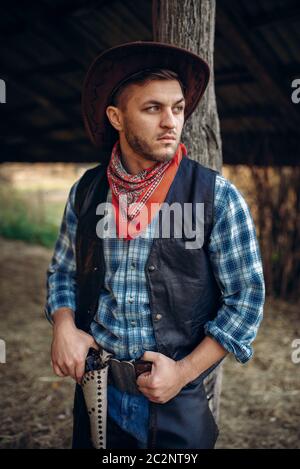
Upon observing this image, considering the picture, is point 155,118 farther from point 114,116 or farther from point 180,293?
A: point 180,293

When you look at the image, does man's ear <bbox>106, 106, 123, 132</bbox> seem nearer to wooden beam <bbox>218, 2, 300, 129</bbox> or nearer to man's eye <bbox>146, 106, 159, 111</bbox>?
man's eye <bbox>146, 106, 159, 111</bbox>

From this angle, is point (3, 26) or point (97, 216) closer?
point (97, 216)

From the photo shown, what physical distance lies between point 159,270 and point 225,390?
7.81 ft

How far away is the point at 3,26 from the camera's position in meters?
3.50

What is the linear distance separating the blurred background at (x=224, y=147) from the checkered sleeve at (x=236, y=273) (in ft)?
5.63

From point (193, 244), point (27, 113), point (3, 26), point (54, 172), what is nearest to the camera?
point (193, 244)

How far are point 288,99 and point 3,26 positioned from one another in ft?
8.95

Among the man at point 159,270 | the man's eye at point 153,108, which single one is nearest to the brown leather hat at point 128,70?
the man at point 159,270

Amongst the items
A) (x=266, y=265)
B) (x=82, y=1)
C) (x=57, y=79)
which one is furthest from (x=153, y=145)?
(x=266, y=265)

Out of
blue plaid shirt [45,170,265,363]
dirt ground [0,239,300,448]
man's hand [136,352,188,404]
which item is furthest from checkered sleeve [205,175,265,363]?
dirt ground [0,239,300,448]

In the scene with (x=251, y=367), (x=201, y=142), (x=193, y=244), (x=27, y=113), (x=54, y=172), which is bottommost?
(x=251, y=367)

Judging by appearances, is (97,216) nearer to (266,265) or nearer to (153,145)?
(153,145)

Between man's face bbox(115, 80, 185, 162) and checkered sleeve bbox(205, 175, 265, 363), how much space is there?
0.24 metres

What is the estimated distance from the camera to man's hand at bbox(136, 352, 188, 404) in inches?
50.9
